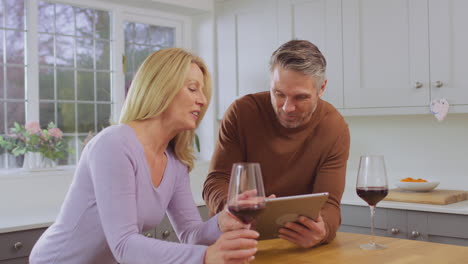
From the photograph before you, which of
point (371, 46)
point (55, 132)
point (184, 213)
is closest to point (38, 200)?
point (55, 132)

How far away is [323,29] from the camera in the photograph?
151 inches

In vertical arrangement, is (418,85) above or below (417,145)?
above

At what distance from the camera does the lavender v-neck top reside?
4.99ft

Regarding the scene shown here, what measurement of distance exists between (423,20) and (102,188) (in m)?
2.52

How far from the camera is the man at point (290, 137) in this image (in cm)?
206

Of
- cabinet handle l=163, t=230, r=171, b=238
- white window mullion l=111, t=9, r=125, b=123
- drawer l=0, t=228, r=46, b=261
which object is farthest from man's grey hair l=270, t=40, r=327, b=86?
white window mullion l=111, t=9, r=125, b=123

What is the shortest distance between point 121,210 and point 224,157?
2.61 feet

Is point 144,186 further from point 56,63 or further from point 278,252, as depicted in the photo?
point 56,63

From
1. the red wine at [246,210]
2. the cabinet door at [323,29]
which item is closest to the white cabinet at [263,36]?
the cabinet door at [323,29]

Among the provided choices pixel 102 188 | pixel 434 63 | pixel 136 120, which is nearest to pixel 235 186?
pixel 102 188

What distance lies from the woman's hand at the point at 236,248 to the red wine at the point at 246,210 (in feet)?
0.16

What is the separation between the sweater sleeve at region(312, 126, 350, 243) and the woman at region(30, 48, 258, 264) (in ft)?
1.52

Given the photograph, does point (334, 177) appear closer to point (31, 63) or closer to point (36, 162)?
point (36, 162)

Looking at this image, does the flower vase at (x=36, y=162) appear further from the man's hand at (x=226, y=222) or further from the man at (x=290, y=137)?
the man's hand at (x=226, y=222)
